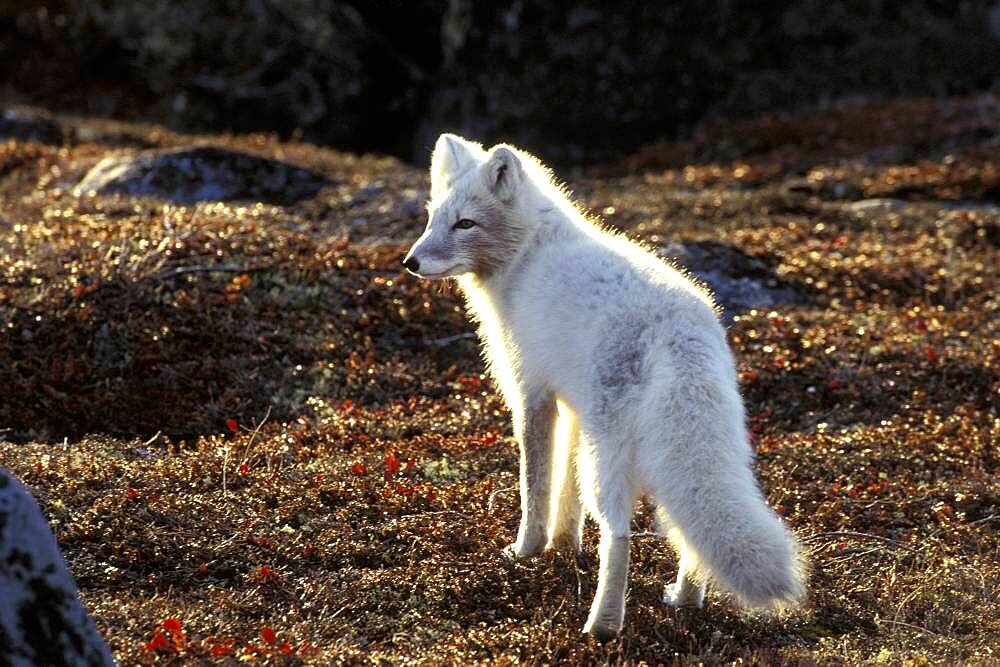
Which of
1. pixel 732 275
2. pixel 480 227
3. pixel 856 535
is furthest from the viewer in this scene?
pixel 732 275

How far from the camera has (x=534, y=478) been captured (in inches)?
300

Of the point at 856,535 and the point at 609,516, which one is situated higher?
the point at 609,516

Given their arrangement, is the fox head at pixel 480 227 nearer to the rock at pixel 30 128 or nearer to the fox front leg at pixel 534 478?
the fox front leg at pixel 534 478

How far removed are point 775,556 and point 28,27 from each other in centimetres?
2893

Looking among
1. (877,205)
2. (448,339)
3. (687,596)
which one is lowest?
(448,339)

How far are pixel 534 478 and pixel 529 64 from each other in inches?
922

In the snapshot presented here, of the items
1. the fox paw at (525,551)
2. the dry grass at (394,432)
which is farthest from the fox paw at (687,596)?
the fox paw at (525,551)

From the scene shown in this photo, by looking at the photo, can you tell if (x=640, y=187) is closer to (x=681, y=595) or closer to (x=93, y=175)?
(x=93, y=175)

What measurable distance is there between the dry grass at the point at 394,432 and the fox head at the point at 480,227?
195 centimetres

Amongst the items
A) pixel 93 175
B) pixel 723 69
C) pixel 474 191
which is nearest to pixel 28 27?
pixel 93 175

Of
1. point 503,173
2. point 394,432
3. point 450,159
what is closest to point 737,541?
point 503,173

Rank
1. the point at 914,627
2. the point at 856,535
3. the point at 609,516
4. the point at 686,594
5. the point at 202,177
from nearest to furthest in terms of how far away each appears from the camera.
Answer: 1. the point at 609,516
2. the point at 914,627
3. the point at 686,594
4. the point at 856,535
5. the point at 202,177

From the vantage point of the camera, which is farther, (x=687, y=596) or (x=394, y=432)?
(x=394, y=432)

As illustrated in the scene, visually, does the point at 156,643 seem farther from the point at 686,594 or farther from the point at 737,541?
the point at 686,594
